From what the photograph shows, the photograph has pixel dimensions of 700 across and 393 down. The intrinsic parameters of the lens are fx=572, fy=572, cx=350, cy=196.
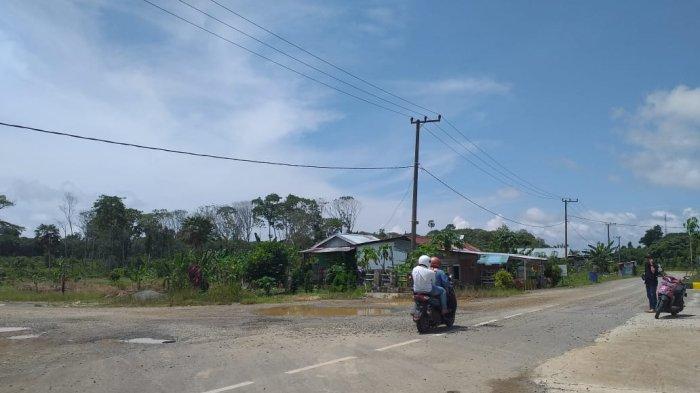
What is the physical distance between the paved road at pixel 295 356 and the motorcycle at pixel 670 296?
1398mm

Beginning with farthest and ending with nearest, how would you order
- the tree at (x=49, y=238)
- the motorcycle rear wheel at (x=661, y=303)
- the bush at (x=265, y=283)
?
the tree at (x=49, y=238)
the bush at (x=265, y=283)
the motorcycle rear wheel at (x=661, y=303)

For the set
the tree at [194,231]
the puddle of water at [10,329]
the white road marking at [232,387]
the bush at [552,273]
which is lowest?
the puddle of water at [10,329]

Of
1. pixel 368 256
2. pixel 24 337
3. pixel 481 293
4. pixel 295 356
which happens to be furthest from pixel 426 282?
pixel 368 256

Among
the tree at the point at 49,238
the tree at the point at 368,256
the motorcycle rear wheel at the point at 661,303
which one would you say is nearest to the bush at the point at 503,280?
the tree at the point at 368,256

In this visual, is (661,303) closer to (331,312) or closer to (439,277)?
(439,277)

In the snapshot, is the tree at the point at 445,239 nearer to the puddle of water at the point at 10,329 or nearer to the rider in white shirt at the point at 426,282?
the rider in white shirt at the point at 426,282

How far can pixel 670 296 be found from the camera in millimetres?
14711

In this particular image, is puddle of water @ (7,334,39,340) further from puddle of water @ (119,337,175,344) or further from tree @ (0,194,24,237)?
tree @ (0,194,24,237)

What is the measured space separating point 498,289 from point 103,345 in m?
25.8

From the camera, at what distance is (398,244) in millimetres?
37375

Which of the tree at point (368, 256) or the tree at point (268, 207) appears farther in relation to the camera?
the tree at point (268, 207)

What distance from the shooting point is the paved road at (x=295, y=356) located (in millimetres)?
7484

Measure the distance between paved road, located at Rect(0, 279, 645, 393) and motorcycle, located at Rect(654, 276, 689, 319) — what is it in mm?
1398

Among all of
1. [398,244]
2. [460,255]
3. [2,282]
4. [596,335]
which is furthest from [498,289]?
[2,282]
